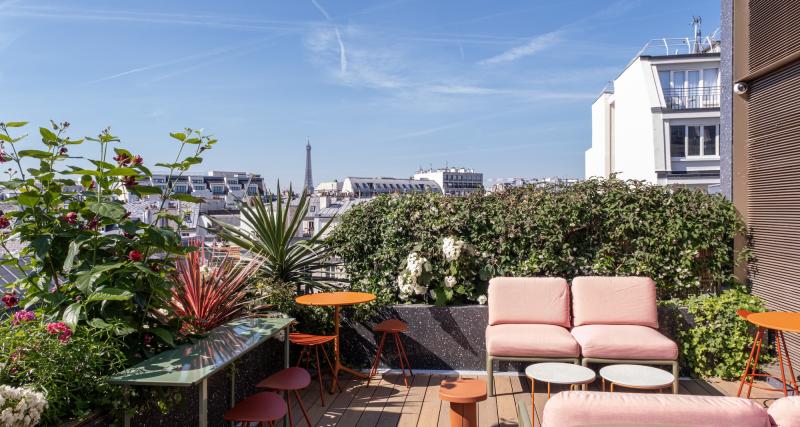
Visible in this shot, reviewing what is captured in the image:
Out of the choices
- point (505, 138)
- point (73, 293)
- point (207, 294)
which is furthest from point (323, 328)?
point (505, 138)

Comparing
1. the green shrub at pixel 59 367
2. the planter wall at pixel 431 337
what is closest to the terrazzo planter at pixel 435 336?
the planter wall at pixel 431 337

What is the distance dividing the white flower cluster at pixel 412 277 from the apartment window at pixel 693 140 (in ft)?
76.8

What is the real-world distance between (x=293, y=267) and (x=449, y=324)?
1.67 m

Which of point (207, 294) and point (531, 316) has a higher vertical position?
point (207, 294)

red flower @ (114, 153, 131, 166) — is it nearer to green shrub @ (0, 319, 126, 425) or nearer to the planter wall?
green shrub @ (0, 319, 126, 425)

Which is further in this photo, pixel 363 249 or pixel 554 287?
pixel 363 249

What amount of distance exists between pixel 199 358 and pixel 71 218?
0.96m

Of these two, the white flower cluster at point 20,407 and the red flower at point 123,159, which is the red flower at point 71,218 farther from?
the white flower cluster at point 20,407

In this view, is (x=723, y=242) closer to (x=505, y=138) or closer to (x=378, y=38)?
(x=378, y=38)

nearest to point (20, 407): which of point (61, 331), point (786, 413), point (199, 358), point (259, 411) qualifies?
point (61, 331)

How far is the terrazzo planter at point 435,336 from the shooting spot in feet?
16.9

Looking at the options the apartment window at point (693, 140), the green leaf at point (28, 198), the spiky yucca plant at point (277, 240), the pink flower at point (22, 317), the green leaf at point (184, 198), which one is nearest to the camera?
the pink flower at point (22, 317)

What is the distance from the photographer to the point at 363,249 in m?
5.77

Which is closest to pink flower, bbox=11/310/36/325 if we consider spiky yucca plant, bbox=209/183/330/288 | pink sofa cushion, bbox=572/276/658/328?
spiky yucca plant, bbox=209/183/330/288
